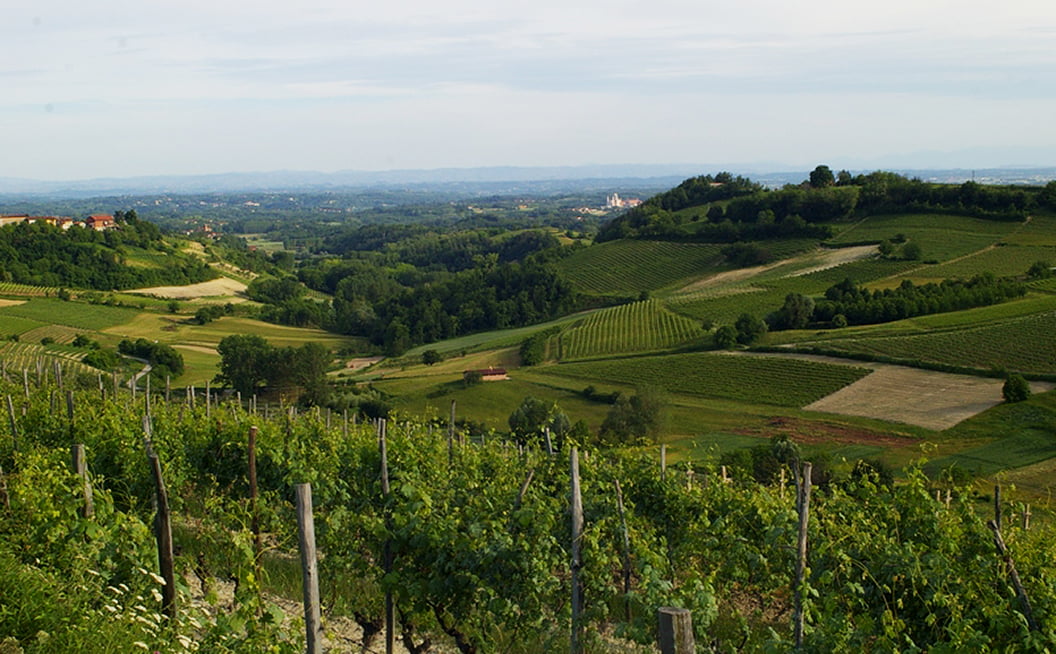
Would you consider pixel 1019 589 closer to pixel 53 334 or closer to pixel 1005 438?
pixel 1005 438

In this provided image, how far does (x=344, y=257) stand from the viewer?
14700cm

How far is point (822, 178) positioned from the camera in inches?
3339

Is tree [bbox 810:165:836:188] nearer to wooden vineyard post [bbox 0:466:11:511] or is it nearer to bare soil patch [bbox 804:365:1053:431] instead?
bare soil patch [bbox 804:365:1053:431]

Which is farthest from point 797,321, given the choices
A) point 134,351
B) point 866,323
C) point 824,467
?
point 134,351

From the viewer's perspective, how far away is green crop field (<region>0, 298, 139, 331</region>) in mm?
58719

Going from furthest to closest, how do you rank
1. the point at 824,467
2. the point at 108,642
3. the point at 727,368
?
the point at 727,368
the point at 824,467
the point at 108,642

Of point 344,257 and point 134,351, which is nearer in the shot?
point 134,351

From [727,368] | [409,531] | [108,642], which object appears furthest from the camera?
[727,368]

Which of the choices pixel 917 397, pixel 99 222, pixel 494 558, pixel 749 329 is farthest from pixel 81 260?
pixel 494 558

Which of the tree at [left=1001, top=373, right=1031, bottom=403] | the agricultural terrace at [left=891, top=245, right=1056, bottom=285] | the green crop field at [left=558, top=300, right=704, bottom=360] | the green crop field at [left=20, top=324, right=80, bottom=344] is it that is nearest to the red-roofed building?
the green crop field at [left=20, top=324, right=80, bottom=344]

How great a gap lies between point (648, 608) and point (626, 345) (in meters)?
48.8

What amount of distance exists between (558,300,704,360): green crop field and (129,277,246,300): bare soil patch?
44228mm

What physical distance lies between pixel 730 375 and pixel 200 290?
63.9m

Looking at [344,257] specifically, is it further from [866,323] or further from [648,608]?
[648,608]
